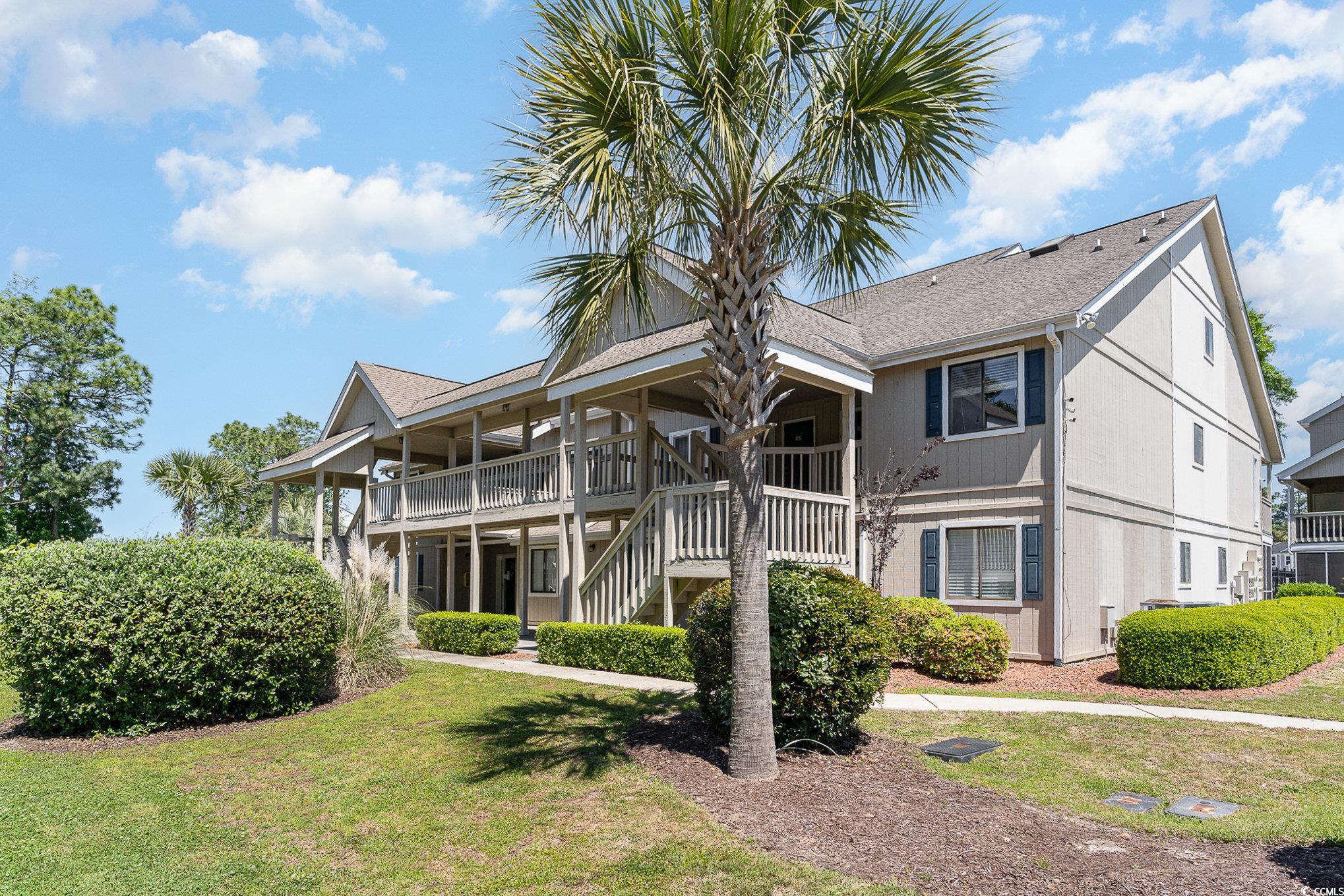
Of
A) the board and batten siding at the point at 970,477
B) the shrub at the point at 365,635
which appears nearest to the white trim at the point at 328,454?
the shrub at the point at 365,635

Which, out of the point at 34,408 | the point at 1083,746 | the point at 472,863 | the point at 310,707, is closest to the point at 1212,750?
the point at 1083,746

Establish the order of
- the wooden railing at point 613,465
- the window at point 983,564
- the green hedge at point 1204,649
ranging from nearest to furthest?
the green hedge at point 1204,649 → the window at point 983,564 → the wooden railing at point 613,465

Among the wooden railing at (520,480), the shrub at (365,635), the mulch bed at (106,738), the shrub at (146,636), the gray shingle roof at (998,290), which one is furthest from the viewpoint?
the wooden railing at (520,480)

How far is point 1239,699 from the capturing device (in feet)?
36.8

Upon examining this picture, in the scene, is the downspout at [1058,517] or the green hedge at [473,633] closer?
the downspout at [1058,517]

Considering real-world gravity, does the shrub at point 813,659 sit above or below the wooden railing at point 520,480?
below

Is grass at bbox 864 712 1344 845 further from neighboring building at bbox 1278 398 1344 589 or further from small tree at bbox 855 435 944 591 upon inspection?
neighboring building at bbox 1278 398 1344 589

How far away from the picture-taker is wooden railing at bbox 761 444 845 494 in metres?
15.4

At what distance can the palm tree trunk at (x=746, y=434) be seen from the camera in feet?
23.8

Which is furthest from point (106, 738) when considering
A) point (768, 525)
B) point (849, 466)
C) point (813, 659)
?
point (849, 466)

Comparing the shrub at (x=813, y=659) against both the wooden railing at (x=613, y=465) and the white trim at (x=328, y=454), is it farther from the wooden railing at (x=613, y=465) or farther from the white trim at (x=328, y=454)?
the white trim at (x=328, y=454)

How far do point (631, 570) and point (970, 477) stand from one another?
19.0 ft

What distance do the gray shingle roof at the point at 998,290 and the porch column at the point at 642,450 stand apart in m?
3.92

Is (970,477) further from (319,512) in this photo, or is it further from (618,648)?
(319,512)
